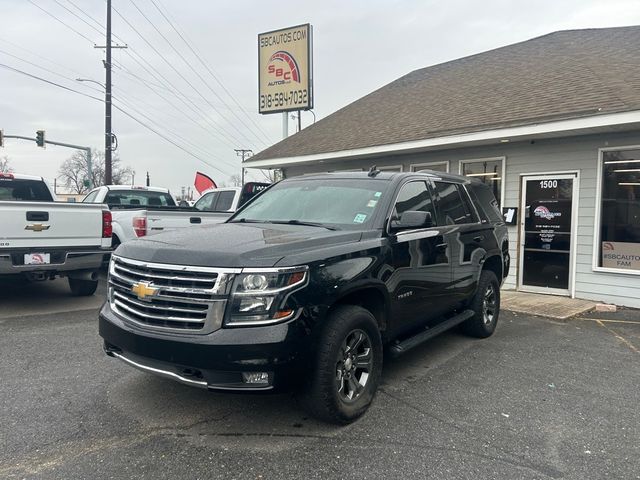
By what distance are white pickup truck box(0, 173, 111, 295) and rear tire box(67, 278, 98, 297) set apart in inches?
5.7

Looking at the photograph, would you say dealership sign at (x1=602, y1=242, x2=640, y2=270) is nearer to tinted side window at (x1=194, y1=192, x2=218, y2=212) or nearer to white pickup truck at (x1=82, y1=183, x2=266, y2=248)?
white pickup truck at (x1=82, y1=183, x2=266, y2=248)

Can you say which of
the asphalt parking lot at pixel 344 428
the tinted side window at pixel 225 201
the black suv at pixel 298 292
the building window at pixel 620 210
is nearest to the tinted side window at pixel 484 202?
the black suv at pixel 298 292

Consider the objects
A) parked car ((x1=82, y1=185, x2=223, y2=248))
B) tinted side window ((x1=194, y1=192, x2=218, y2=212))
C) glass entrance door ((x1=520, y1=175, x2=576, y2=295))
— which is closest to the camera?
parked car ((x1=82, y1=185, x2=223, y2=248))

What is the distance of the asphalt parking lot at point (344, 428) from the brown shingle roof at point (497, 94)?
475cm

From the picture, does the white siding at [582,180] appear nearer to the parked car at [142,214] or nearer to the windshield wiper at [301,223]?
the parked car at [142,214]

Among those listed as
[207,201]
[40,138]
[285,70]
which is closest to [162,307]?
[207,201]

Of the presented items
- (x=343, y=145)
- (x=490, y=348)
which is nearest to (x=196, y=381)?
(x=490, y=348)

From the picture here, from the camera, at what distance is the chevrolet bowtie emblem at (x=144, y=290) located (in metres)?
3.20

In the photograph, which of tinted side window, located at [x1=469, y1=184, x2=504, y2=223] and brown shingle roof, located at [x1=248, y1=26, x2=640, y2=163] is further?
brown shingle roof, located at [x1=248, y1=26, x2=640, y2=163]

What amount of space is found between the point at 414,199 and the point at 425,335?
1.29 m

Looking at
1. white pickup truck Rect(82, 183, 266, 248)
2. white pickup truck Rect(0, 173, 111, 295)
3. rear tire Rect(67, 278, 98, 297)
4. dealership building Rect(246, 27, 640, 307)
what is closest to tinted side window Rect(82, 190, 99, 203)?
white pickup truck Rect(82, 183, 266, 248)

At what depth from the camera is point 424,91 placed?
13.2 metres

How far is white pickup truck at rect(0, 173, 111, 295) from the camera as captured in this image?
20.4 feet

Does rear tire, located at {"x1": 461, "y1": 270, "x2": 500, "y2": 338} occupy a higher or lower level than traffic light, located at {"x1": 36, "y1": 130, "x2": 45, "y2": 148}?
lower
